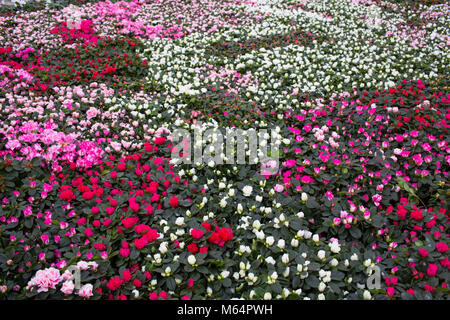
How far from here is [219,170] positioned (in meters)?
3.77

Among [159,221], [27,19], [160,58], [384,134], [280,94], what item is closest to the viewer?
[159,221]

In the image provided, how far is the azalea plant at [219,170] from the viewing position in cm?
254

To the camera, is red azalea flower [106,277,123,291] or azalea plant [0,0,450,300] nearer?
red azalea flower [106,277,123,291]

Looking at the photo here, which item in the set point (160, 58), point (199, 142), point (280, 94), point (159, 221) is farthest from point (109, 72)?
point (159, 221)

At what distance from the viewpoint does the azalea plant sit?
8.34 feet

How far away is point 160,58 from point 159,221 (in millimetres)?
4879

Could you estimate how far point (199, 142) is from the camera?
13.2 ft

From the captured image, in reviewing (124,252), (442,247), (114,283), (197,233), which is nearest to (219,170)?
(197,233)

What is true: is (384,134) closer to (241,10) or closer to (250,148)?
(250,148)

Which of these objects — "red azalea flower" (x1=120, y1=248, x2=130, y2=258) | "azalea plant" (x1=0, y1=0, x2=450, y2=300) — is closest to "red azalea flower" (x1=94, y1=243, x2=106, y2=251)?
"azalea plant" (x1=0, y1=0, x2=450, y2=300)

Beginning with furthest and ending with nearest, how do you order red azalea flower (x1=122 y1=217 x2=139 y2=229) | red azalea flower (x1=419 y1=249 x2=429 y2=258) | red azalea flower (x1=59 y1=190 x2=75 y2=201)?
red azalea flower (x1=59 y1=190 x2=75 y2=201)
red azalea flower (x1=122 y1=217 x2=139 y2=229)
red azalea flower (x1=419 y1=249 x2=429 y2=258)

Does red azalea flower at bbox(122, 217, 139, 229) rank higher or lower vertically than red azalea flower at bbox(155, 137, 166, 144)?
higher

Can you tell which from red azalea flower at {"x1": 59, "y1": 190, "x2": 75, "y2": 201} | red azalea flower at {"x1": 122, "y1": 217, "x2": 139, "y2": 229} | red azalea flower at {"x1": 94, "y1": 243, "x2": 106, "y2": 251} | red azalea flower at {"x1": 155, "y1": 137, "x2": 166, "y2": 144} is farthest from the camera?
red azalea flower at {"x1": 155, "y1": 137, "x2": 166, "y2": 144}

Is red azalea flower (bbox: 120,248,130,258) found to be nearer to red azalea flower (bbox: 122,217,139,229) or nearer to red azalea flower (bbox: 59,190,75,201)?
red azalea flower (bbox: 122,217,139,229)
